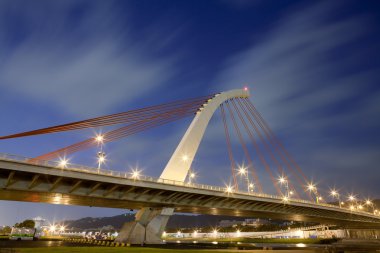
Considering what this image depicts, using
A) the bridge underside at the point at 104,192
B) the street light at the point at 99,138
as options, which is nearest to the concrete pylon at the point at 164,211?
the bridge underside at the point at 104,192

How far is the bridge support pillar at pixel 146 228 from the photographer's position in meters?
39.3

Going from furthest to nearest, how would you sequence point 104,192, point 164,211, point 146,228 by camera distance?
point 164,211, point 146,228, point 104,192

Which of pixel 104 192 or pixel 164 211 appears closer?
pixel 104 192

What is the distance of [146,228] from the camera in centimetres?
4066

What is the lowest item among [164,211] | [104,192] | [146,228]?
[146,228]

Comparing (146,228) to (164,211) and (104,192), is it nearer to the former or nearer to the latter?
(164,211)

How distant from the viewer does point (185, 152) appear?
144 ft

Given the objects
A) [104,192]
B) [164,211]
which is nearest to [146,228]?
[164,211]

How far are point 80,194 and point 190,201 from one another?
672 inches

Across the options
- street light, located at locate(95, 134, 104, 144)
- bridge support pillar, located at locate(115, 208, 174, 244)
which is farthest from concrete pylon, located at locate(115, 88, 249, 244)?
street light, located at locate(95, 134, 104, 144)

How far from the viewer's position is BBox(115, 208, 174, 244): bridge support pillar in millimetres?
39344

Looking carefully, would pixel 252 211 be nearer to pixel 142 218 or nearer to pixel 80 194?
pixel 142 218

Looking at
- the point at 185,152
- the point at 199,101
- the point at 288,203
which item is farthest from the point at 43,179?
the point at 288,203

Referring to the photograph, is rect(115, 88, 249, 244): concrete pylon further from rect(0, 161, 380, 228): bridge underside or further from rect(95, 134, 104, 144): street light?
rect(95, 134, 104, 144): street light
